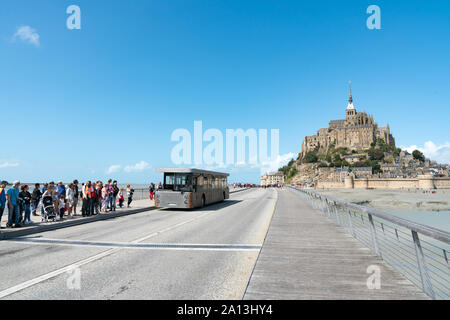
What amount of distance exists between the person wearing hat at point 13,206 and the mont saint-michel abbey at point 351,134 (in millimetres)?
176083

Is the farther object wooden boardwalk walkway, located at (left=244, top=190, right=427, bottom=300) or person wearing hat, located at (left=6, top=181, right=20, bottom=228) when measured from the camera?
person wearing hat, located at (left=6, top=181, right=20, bottom=228)

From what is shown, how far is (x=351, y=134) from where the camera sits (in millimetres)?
167875

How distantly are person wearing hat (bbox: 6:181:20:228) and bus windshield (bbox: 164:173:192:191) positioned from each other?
8869mm

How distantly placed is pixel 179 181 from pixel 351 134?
562ft

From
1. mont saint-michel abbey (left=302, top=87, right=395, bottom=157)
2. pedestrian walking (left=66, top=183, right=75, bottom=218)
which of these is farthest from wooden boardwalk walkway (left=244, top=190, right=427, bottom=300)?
mont saint-michel abbey (left=302, top=87, right=395, bottom=157)

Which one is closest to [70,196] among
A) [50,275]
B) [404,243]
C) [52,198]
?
[52,198]

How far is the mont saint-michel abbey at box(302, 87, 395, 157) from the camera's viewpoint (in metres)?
164

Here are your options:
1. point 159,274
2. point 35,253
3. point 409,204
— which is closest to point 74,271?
point 159,274

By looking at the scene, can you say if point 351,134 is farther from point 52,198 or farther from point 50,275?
point 50,275

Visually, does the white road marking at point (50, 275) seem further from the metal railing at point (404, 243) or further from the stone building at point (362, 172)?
the stone building at point (362, 172)

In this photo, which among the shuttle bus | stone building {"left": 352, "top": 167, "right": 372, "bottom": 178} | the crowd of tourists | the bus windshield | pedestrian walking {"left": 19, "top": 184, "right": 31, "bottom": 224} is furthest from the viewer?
stone building {"left": 352, "top": 167, "right": 372, "bottom": 178}

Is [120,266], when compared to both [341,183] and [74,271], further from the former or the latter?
[341,183]

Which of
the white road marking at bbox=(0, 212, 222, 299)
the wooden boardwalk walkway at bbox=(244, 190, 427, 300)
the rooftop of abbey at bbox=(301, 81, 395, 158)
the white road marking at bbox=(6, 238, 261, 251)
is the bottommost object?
the white road marking at bbox=(6, 238, 261, 251)

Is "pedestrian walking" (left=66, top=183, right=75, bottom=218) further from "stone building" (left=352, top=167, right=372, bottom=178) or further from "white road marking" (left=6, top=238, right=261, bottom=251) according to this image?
"stone building" (left=352, top=167, right=372, bottom=178)
